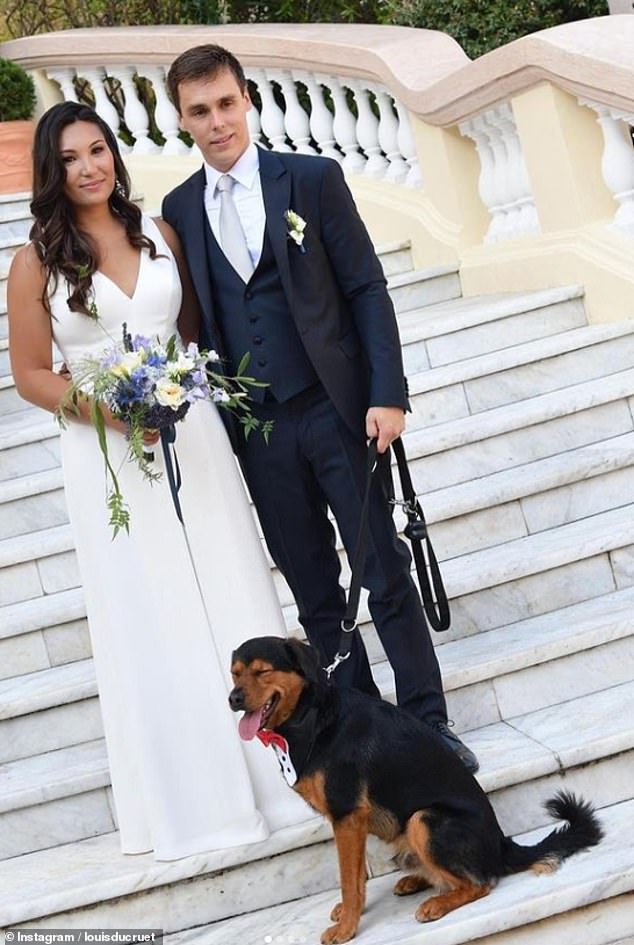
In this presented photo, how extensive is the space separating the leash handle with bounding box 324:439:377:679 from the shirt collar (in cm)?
75

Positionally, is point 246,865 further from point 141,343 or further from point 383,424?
point 141,343

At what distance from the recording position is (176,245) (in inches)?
152

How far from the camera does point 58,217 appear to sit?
12.1ft

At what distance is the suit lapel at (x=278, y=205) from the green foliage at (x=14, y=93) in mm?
5210

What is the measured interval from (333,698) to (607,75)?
2971 mm

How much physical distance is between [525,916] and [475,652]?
1.11 meters

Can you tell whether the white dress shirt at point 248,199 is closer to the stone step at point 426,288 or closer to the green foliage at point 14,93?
the stone step at point 426,288

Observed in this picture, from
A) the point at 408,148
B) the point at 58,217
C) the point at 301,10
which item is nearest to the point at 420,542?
the point at 58,217

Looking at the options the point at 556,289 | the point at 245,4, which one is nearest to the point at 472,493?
the point at 556,289

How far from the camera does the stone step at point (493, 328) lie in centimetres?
582

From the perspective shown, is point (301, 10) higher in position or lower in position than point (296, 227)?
higher

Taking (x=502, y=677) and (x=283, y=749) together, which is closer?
(x=283, y=749)

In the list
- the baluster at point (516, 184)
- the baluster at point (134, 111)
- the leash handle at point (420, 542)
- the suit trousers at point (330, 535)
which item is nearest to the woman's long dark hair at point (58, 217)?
the suit trousers at point (330, 535)

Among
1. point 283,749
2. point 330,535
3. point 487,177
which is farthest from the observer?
point 487,177
